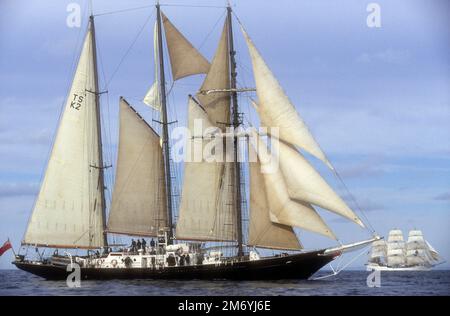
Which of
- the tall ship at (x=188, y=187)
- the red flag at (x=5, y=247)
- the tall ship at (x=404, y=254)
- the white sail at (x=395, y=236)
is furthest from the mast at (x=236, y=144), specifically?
the white sail at (x=395, y=236)

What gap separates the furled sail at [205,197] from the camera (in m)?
66.3

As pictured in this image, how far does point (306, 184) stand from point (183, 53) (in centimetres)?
1423

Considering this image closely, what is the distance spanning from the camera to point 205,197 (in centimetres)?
6675

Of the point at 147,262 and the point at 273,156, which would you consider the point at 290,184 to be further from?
the point at 147,262

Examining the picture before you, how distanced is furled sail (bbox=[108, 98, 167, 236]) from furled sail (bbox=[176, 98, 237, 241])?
236cm

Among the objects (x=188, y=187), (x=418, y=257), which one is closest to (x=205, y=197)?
(x=188, y=187)

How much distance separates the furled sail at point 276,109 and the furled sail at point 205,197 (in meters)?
6.14

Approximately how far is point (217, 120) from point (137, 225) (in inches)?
402

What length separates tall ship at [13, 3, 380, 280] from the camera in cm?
6172

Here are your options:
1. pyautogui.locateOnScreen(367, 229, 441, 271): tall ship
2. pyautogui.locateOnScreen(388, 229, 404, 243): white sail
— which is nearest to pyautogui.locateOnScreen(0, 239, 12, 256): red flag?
pyautogui.locateOnScreen(367, 229, 441, 271): tall ship

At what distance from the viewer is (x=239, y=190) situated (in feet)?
213

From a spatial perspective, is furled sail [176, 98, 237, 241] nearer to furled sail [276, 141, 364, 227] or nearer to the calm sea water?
the calm sea water
